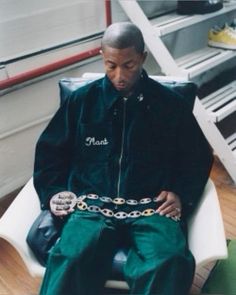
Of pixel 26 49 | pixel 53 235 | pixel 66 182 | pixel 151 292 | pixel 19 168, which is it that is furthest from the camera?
pixel 19 168

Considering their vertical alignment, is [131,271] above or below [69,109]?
below

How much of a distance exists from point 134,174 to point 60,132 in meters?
0.30

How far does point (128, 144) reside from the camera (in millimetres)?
1427

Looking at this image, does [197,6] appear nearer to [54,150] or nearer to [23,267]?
[54,150]

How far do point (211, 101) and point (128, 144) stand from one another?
114cm

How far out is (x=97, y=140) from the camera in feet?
4.75

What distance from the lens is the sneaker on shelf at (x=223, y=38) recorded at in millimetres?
2523

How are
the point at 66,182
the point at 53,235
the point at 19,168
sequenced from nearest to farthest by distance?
the point at 53,235, the point at 66,182, the point at 19,168

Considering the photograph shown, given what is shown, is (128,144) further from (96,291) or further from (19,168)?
(19,168)

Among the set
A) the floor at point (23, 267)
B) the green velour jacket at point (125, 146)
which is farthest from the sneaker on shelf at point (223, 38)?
the green velour jacket at point (125, 146)

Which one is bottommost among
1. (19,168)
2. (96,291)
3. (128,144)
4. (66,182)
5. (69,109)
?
(19,168)

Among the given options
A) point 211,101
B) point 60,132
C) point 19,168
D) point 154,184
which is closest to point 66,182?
point 60,132

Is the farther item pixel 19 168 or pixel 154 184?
pixel 19 168

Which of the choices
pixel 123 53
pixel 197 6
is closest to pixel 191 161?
pixel 123 53
